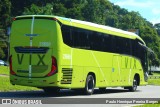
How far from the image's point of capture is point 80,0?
114 meters

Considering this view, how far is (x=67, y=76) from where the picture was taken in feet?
63.2

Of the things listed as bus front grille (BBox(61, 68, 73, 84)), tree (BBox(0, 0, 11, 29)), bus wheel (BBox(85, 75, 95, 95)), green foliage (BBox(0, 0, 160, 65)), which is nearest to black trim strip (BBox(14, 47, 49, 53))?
bus front grille (BBox(61, 68, 73, 84))

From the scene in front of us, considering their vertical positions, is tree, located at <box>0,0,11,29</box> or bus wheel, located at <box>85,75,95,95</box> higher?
tree, located at <box>0,0,11,29</box>

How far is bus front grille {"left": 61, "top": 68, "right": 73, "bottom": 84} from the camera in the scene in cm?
1899

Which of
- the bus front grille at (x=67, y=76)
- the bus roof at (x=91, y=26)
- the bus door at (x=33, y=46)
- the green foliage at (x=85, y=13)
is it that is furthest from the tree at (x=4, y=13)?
the bus front grille at (x=67, y=76)

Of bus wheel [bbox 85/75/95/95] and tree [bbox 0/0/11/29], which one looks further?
tree [bbox 0/0/11/29]

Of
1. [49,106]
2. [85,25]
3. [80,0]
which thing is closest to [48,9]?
[80,0]

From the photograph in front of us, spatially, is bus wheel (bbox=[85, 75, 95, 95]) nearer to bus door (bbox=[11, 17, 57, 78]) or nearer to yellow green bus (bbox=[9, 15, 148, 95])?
yellow green bus (bbox=[9, 15, 148, 95])

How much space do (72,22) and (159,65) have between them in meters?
87.8

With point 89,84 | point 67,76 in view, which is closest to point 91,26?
point 89,84

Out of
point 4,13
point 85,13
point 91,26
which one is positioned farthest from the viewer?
point 85,13

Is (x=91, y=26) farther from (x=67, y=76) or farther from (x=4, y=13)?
(x=4, y=13)

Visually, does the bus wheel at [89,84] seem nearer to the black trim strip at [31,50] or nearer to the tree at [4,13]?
the black trim strip at [31,50]

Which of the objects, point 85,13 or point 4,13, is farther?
point 85,13
